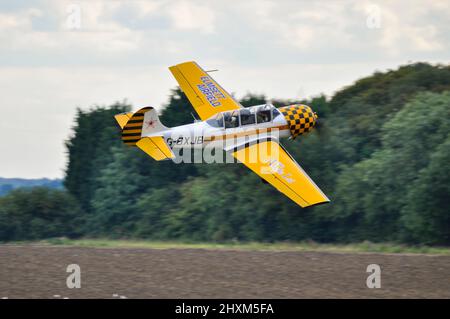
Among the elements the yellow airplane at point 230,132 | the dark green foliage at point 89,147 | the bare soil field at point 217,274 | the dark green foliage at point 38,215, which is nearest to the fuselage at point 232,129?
the yellow airplane at point 230,132

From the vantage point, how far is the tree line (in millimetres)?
38344

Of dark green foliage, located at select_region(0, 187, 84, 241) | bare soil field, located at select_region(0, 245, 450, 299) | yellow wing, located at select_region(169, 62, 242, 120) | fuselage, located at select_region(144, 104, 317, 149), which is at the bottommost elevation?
bare soil field, located at select_region(0, 245, 450, 299)

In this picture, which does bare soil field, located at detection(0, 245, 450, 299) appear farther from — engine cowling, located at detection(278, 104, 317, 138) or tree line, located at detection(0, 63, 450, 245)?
tree line, located at detection(0, 63, 450, 245)

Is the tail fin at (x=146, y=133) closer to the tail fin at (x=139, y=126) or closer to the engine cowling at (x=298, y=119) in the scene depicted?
the tail fin at (x=139, y=126)

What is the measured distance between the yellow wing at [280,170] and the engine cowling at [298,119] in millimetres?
1208

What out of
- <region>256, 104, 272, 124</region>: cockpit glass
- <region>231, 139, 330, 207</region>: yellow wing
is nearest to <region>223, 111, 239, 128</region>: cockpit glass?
<region>256, 104, 272, 124</region>: cockpit glass

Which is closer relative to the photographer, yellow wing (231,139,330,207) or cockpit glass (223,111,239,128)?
yellow wing (231,139,330,207)

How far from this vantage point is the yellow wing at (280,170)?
2095cm

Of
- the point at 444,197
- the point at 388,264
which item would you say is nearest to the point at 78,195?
the point at 444,197

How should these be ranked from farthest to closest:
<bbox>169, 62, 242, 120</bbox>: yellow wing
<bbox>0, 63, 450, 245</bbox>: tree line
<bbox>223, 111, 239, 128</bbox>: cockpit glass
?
<bbox>0, 63, 450, 245</bbox>: tree line → <bbox>169, 62, 242, 120</bbox>: yellow wing → <bbox>223, 111, 239, 128</bbox>: cockpit glass

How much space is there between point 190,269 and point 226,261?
1541 millimetres

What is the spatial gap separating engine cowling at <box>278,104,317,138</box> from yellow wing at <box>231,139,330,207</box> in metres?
1.21

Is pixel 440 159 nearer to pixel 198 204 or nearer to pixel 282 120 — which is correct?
pixel 282 120

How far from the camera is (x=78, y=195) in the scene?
63.5 m
